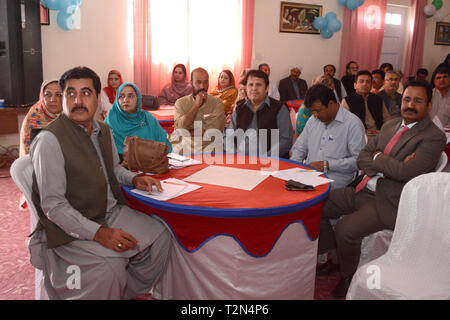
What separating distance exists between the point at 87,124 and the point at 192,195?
0.64m

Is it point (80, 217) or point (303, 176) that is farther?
point (303, 176)

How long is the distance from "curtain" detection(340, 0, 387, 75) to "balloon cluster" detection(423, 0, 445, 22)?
135 cm

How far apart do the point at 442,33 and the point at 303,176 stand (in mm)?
10111

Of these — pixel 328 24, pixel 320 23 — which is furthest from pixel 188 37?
pixel 328 24

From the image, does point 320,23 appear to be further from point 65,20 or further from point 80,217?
point 80,217

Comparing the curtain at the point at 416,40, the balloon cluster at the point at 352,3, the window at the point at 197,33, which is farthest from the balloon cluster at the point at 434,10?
the window at the point at 197,33

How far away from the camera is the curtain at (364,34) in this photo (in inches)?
343

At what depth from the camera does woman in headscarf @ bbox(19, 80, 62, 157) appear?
10.0 ft

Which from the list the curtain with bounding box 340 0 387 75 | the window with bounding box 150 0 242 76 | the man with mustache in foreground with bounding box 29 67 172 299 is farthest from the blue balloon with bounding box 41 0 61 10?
the curtain with bounding box 340 0 387 75

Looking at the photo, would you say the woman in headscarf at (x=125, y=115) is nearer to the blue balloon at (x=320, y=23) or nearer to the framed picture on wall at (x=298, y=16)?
the framed picture on wall at (x=298, y=16)

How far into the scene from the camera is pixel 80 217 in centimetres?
171

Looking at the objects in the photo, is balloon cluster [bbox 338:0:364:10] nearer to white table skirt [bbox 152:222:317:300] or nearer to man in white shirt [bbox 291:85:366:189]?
man in white shirt [bbox 291:85:366:189]

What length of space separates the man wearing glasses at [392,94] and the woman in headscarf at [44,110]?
12.2 ft

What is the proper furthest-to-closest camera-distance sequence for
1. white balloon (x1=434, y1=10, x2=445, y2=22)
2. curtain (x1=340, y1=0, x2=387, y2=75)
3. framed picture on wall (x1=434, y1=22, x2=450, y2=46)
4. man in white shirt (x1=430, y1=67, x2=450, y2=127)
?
1. framed picture on wall (x1=434, y1=22, x2=450, y2=46)
2. white balloon (x1=434, y1=10, x2=445, y2=22)
3. curtain (x1=340, y1=0, x2=387, y2=75)
4. man in white shirt (x1=430, y1=67, x2=450, y2=127)
